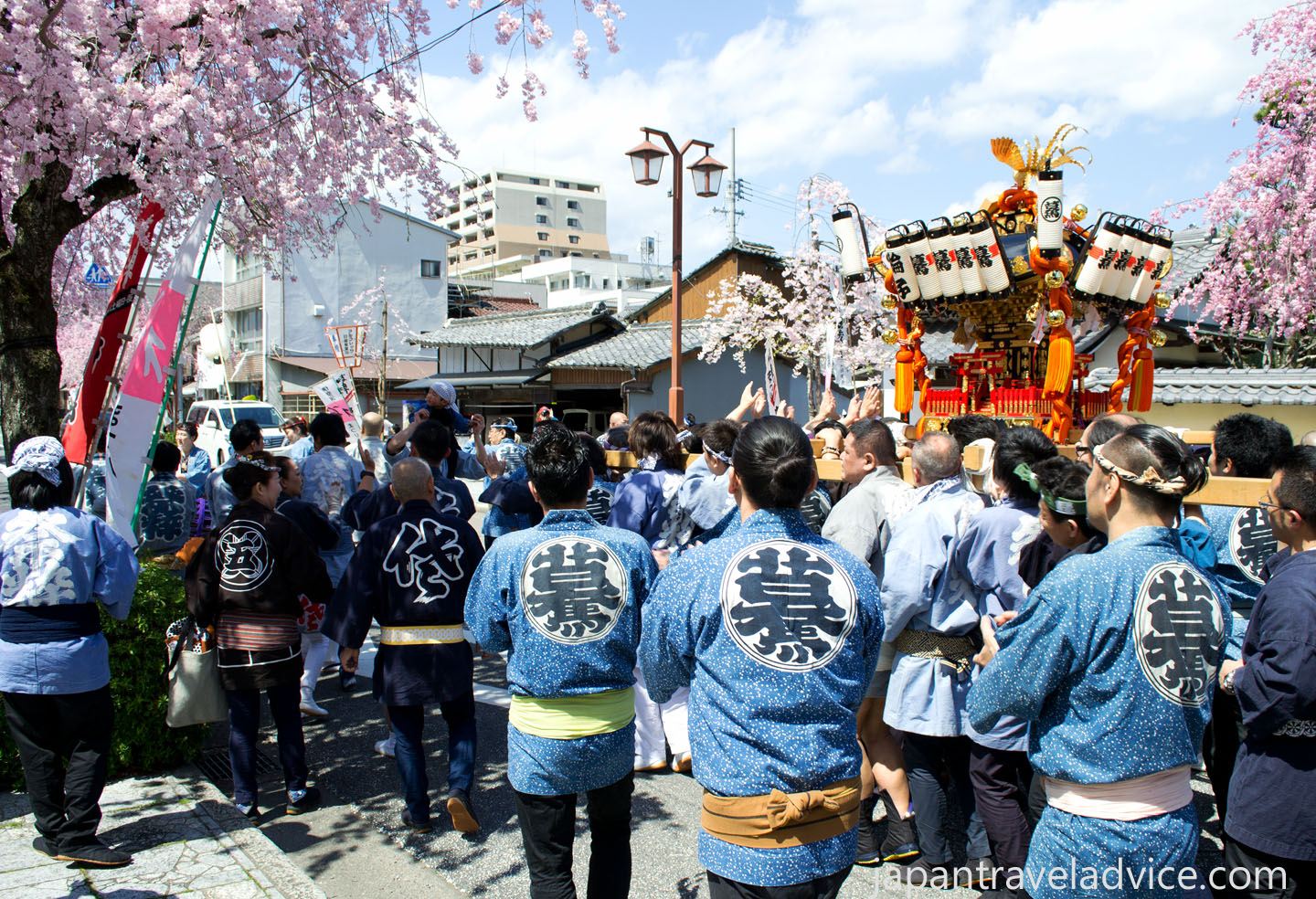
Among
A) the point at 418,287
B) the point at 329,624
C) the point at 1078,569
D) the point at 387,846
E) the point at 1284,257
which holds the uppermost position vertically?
the point at 418,287

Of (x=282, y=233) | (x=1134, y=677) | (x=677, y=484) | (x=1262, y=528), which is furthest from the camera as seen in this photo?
(x=282, y=233)

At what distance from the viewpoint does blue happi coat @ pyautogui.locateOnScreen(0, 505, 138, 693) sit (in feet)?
11.5

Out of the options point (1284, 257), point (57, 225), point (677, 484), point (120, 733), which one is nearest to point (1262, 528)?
point (677, 484)

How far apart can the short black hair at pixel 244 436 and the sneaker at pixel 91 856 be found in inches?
113

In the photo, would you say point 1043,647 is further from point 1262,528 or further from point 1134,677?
point 1262,528

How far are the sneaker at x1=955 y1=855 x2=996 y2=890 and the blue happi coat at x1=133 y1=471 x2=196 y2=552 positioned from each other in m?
5.42

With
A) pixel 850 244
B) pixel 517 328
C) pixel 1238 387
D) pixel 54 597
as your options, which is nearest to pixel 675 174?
pixel 850 244

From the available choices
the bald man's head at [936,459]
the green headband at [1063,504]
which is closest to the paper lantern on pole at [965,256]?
the bald man's head at [936,459]

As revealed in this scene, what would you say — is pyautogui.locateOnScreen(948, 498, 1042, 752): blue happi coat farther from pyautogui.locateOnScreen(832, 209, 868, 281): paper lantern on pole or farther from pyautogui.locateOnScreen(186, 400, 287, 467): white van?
pyautogui.locateOnScreen(186, 400, 287, 467): white van

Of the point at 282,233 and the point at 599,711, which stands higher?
the point at 282,233

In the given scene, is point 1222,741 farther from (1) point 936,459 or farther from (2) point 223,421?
(2) point 223,421

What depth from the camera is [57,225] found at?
5000 mm

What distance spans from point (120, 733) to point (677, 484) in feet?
10.9

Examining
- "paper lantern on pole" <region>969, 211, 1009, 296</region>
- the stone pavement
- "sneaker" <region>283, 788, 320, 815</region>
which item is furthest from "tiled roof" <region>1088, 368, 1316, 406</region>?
the stone pavement
